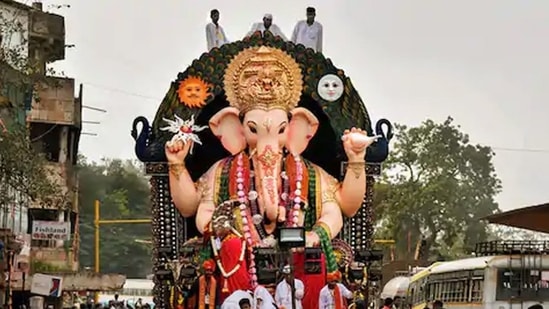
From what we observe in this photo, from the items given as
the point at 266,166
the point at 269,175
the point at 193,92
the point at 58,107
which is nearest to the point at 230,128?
the point at 193,92

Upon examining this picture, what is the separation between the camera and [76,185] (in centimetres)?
4025

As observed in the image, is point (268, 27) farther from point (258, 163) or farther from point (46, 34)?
point (46, 34)

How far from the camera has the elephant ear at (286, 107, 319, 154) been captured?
69.4 feet

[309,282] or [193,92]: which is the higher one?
[193,92]

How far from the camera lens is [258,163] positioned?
20.7 m

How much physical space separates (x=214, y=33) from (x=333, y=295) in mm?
4915

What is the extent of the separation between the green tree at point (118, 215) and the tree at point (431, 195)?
8.92 m

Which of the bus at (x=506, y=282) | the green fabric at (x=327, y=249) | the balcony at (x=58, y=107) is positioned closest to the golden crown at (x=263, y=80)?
the green fabric at (x=327, y=249)

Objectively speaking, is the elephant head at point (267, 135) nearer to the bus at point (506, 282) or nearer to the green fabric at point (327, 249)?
the green fabric at point (327, 249)

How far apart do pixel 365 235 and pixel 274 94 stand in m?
2.57

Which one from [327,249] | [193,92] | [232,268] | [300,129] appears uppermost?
[193,92]

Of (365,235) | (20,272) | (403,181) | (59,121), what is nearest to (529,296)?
(365,235)

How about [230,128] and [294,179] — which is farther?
[230,128]

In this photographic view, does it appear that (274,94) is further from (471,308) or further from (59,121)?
(59,121)
